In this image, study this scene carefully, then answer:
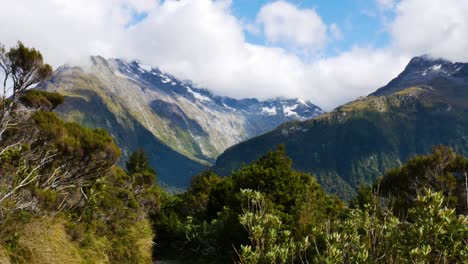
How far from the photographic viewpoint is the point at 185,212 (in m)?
43.3

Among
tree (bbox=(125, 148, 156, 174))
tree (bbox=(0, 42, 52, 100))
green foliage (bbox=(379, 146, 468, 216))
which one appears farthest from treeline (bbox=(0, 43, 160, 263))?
tree (bbox=(125, 148, 156, 174))

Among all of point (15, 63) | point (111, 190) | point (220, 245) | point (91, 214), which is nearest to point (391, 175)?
point (220, 245)

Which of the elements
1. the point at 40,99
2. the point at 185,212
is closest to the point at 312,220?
the point at 40,99

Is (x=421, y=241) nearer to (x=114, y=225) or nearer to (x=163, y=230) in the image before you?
(x=114, y=225)

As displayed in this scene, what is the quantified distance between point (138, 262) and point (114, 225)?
10.1 ft

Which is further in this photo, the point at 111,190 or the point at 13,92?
the point at 111,190

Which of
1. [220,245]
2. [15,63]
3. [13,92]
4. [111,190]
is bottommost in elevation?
[220,245]

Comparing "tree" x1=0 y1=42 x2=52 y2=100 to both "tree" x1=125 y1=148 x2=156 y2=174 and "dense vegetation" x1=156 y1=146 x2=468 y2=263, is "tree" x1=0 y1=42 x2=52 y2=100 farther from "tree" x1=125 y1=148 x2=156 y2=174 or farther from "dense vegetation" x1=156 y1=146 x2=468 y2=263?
"tree" x1=125 y1=148 x2=156 y2=174

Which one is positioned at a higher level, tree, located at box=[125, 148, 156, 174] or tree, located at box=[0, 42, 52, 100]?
tree, located at box=[0, 42, 52, 100]

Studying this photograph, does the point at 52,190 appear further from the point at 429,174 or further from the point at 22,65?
the point at 429,174

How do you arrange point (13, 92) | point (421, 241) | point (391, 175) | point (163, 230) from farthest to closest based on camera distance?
point (391, 175) < point (163, 230) < point (13, 92) < point (421, 241)

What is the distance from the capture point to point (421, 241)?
4750 mm

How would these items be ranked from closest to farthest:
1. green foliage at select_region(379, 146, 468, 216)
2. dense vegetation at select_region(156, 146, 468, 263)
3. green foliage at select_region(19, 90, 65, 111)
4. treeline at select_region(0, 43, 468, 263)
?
1. dense vegetation at select_region(156, 146, 468, 263)
2. treeline at select_region(0, 43, 468, 263)
3. green foliage at select_region(19, 90, 65, 111)
4. green foliage at select_region(379, 146, 468, 216)

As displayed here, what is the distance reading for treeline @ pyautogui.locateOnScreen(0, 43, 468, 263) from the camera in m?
5.27
